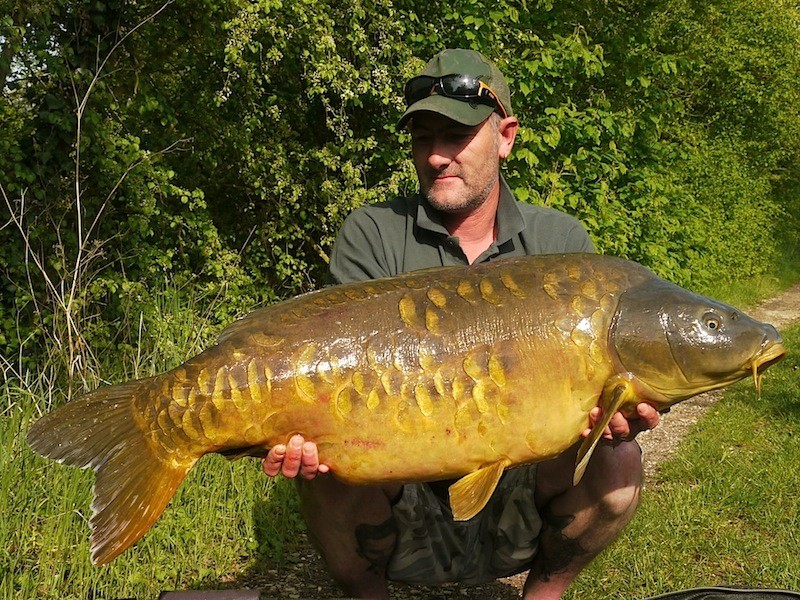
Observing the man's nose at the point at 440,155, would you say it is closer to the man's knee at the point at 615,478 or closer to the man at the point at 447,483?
the man at the point at 447,483

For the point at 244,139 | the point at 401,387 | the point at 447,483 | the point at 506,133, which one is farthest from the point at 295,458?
the point at 244,139

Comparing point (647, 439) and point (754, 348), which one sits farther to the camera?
point (647, 439)

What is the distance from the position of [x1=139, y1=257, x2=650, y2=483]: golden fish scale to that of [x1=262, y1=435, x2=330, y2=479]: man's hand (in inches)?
0.7

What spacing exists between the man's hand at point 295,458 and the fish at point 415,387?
2 centimetres

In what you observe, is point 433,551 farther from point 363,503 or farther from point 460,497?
point 460,497

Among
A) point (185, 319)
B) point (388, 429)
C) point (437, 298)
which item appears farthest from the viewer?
point (185, 319)

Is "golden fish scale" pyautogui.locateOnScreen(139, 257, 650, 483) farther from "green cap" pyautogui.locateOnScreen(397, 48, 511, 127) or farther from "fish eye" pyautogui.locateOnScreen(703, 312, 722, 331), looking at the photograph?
"green cap" pyautogui.locateOnScreen(397, 48, 511, 127)

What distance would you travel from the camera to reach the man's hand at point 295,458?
1584mm

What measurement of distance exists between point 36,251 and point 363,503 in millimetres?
2529

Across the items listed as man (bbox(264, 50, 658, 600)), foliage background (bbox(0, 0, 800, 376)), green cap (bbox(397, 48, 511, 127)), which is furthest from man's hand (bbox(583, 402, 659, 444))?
foliage background (bbox(0, 0, 800, 376))

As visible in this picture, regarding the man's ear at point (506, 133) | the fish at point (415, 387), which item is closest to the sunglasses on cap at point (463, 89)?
the man's ear at point (506, 133)

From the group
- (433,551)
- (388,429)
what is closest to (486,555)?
(433,551)

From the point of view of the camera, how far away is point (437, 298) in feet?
5.43

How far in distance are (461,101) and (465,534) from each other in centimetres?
114
